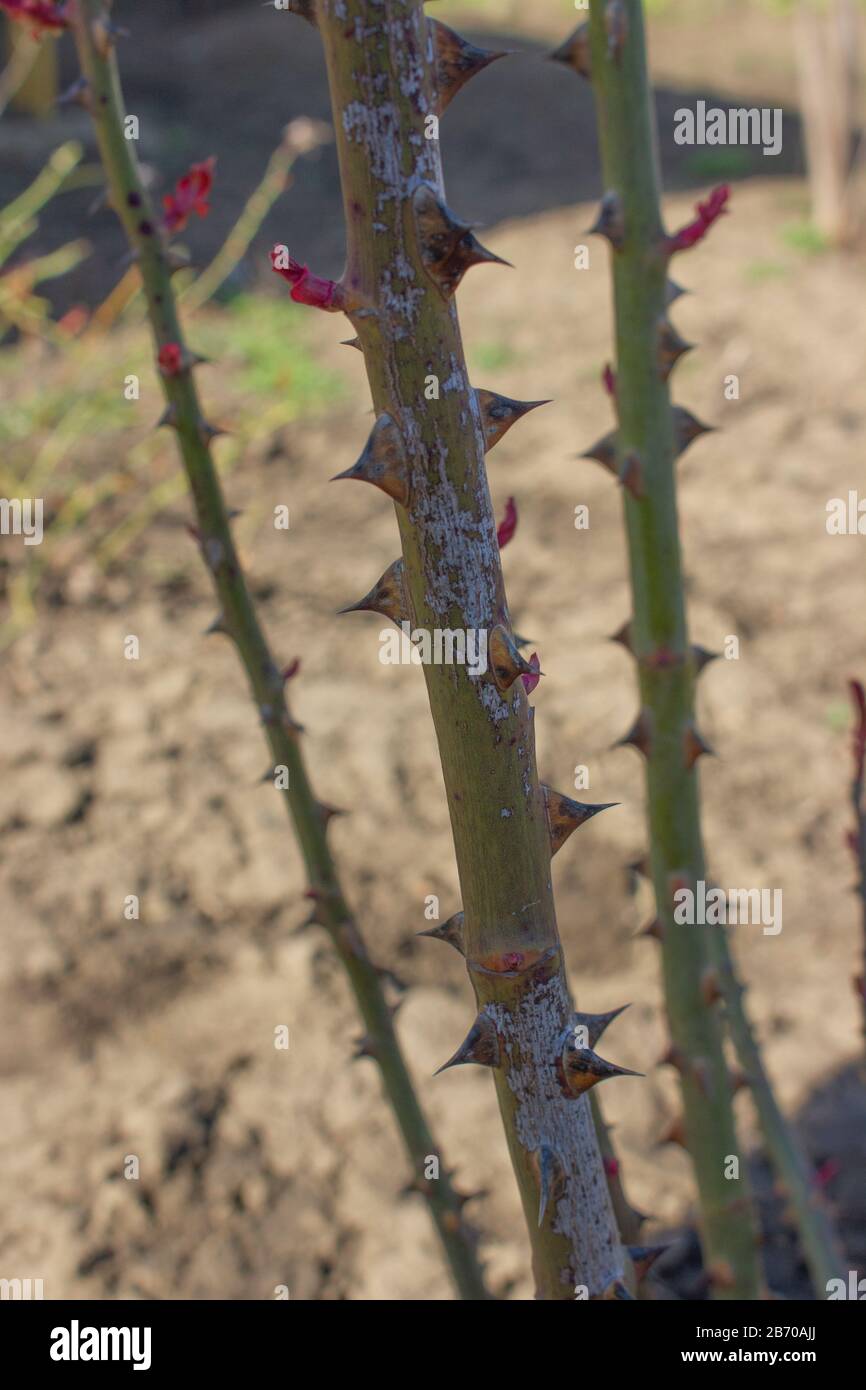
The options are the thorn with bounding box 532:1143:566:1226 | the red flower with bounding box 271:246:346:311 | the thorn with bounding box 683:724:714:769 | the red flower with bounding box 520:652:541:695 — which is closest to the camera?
the red flower with bounding box 271:246:346:311

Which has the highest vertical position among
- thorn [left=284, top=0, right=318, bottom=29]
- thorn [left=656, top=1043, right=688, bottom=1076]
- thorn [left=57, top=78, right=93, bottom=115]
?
thorn [left=57, top=78, right=93, bottom=115]

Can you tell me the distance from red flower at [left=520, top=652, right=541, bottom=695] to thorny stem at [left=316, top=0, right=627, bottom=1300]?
0.01m

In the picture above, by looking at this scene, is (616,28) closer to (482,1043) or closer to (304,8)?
(304,8)

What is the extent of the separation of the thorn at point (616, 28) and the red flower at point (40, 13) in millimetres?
394

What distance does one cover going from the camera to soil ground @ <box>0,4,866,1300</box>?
5.66 feet

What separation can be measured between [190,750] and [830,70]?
11.2 feet

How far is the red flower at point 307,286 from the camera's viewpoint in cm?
52

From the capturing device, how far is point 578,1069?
2.37 feet

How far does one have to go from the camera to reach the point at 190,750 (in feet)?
8.21

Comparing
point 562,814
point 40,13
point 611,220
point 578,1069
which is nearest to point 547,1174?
point 578,1069

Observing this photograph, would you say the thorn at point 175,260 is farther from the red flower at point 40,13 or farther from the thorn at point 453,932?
the thorn at point 453,932

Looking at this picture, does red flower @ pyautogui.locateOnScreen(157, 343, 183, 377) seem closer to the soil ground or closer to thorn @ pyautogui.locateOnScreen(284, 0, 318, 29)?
thorn @ pyautogui.locateOnScreen(284, 0, 318, 29)

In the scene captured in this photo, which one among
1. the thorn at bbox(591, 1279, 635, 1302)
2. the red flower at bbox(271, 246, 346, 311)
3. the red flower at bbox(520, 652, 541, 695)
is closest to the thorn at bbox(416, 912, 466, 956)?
the red flower at bbox(520, 652, 541, 695)
